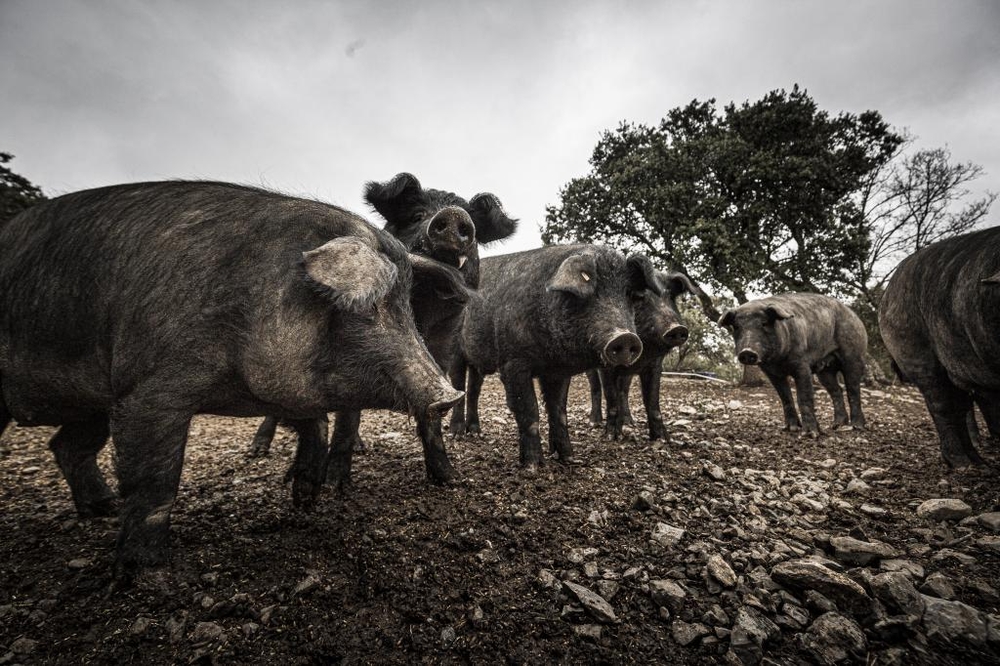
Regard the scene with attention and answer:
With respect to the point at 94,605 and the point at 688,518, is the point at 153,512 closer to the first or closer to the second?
the point at 94,605

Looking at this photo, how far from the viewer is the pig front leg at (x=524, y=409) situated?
156 inches

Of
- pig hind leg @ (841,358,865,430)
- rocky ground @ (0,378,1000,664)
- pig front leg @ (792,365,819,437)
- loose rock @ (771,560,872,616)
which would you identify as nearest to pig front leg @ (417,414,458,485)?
rocky ground @ (0,378,1000,664)

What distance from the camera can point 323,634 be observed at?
1.72 m

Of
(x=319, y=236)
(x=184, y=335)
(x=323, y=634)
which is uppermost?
(x=319, y=236)

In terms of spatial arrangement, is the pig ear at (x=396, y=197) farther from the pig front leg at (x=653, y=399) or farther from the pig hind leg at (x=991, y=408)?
the pig hind leg at (x=991, y=408)

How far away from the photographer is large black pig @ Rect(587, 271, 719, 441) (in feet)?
16.3

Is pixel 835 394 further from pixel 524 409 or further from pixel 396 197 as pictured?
pixel 396 197

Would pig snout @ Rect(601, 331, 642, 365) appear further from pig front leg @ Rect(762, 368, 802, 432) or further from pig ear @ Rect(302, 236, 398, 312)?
pig front leg @ Rect(762, 368, 802, 432)

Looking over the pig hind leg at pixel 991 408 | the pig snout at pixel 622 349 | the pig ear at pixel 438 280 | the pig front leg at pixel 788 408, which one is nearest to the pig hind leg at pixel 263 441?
the pig ear at pixel 438 280

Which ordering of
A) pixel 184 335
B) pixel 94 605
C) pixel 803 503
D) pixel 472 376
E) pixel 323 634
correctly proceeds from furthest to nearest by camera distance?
pixel 472 376 → pixel 803 503 → pixel 184 335 → pixel 94 605 → pixel 323 634

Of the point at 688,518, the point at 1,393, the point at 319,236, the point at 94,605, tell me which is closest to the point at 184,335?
the point at 319,236

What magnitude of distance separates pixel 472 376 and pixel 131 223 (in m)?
4.60

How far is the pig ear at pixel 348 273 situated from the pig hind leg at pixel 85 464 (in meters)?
2.62

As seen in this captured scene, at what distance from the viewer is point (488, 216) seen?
472 cm
